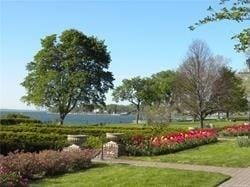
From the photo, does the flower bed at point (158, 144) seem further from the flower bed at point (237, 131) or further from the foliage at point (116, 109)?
the foliage at point (116, 109)

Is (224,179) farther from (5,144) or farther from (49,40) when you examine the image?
(49,40)

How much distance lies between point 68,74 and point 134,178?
153 ft

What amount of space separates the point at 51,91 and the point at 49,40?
6.56 meters

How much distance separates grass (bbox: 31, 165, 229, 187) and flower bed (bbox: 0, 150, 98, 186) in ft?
1.59

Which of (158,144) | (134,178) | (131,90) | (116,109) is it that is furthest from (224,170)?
(116,109)

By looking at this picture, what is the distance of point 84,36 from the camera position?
201 feet

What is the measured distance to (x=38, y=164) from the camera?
14055 mm

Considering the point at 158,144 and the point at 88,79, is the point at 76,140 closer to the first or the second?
the point at 158,144

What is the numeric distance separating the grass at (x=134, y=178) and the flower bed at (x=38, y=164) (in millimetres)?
486

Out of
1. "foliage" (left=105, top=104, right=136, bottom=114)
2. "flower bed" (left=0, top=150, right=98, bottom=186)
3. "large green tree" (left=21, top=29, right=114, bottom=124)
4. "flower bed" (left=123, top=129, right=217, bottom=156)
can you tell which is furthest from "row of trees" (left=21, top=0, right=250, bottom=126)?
"foliage" (left=105, top=104, right=136, bottom=114)

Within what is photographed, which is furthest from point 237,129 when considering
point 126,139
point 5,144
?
point 5,144

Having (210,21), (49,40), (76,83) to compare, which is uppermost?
(49,40)

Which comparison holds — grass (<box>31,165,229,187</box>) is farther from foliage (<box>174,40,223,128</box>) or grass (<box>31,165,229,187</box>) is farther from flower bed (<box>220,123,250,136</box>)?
foliage (<box>174,40,223,128</box>)

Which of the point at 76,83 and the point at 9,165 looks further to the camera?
the point at 76,83
